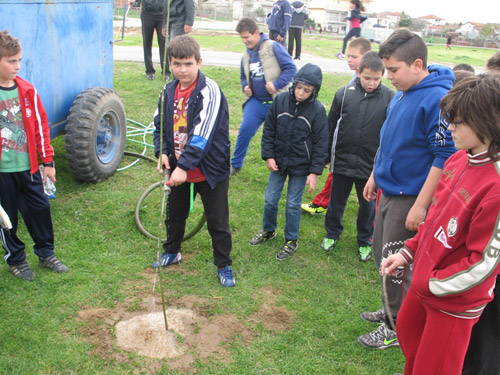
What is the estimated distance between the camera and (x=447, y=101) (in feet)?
6.93

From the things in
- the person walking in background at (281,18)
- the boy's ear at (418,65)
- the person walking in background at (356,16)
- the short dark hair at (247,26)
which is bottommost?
the boy's ear at (418,65)

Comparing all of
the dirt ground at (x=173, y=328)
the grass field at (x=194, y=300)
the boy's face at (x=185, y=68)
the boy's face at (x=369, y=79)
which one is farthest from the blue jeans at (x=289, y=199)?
the boy's face at (x=185, y=68)

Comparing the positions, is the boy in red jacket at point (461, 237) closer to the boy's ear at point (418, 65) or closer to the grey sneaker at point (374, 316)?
the boy's ear at point (418, 65)

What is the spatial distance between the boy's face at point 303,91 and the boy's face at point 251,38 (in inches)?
63.8

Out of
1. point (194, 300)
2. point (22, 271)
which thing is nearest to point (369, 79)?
point (194, 300)

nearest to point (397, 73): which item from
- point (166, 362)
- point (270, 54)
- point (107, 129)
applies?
point (166, 362)

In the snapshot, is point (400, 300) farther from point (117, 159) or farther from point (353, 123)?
point (117, 159)

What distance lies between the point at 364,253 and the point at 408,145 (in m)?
1.84

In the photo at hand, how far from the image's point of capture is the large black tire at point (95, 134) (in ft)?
15.9

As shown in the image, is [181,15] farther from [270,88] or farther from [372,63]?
[372,63]

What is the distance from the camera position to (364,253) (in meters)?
4.48

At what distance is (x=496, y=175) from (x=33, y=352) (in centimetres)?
290

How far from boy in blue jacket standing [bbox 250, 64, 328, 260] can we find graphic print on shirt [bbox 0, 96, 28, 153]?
200 cm

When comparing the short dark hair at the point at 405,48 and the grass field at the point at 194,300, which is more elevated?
the short dark hair at the point at 405,48
